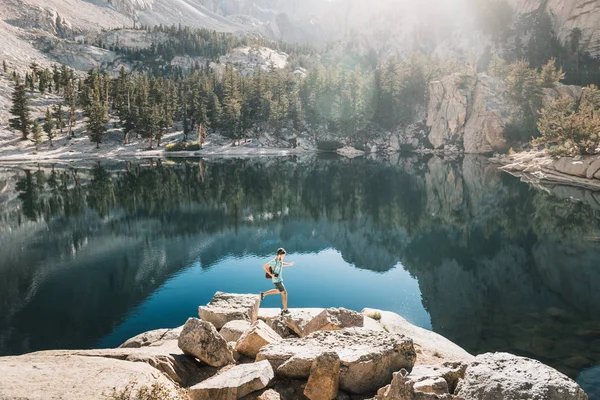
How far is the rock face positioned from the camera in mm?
112750

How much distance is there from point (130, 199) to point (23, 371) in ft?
167

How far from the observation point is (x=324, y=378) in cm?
977

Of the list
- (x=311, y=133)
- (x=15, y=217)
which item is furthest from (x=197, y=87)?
(x=15, y=217)

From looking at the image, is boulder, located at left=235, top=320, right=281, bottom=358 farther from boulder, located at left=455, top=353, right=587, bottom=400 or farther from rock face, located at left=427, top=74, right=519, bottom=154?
rock face, located at left=427, top=74, right=519, bottom=154

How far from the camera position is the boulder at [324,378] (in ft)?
31.9

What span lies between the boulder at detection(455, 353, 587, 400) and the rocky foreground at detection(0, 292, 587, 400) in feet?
0.07

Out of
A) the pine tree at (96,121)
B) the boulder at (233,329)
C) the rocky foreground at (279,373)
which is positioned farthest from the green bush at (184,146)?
the rocky foreground at (279,373)

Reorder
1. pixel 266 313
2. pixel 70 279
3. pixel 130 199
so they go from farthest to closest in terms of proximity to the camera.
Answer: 1. pixel 130 199
2. pixel 70 279
3. pixel 266 313

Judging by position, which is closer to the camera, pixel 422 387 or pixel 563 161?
pixel 422 387

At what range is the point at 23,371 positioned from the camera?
26.6ft

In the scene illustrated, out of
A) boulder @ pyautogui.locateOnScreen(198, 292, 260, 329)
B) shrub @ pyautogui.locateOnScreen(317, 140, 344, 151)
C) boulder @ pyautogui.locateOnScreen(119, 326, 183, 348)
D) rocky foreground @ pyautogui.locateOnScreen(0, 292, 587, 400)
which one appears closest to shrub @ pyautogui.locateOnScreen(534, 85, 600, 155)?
rocky foreground @ pyautogui.locateOnScreen(0, 292, 587, 400)

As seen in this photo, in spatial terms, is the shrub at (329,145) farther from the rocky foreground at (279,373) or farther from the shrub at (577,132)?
the rocky foreground at (279,373)

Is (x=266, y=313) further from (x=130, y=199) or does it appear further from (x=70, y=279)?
(x=130, y=199)

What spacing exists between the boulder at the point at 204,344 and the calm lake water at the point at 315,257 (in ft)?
34.0
